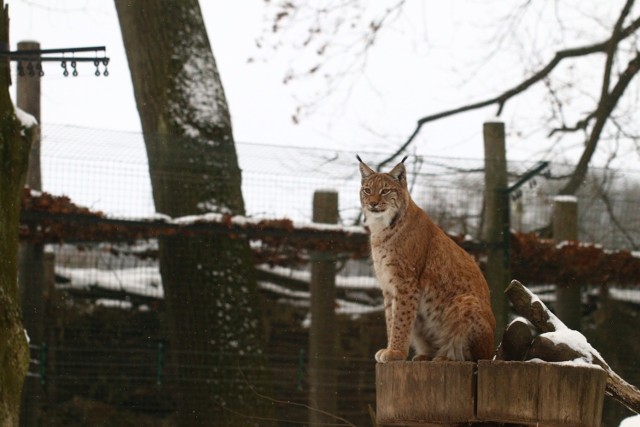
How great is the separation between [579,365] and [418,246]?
1.58 m

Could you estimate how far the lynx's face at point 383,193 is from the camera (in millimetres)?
4848

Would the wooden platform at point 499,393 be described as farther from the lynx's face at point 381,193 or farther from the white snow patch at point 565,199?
the white snow patch at point 565,199

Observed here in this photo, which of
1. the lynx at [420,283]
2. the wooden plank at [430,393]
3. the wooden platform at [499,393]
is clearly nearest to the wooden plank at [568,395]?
the wooden platform at [499,393]

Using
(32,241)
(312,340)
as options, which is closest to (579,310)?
(312,340)

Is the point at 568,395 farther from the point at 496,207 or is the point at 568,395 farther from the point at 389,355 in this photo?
the point at 496,207

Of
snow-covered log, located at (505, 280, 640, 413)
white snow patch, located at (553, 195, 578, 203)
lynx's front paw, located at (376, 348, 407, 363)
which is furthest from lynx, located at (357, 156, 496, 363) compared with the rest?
white snow patch, located at (553, 195, 578, 203)

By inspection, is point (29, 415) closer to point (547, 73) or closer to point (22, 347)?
point (22, 347)

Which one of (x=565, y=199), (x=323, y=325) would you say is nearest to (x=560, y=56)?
(x=565, y=199)

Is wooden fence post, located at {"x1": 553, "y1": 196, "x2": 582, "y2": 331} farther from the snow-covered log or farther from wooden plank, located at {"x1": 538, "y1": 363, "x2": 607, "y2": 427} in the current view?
wooden plank, located at {"x1": 538, "y1": 363, "x2": 607, "y2": 427}

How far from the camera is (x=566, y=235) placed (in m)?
8.13

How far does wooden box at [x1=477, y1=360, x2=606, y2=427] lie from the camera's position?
3152 mm

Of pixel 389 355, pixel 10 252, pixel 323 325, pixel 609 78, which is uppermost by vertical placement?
pixel 609 78

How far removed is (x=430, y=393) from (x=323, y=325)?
3.95m

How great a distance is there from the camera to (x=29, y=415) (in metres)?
6.96
